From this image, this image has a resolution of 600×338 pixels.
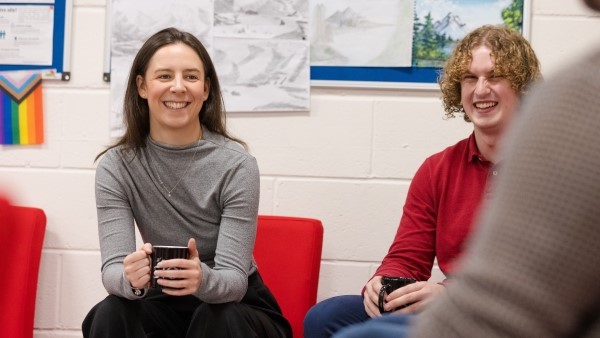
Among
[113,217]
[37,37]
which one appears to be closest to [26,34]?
[37,37]

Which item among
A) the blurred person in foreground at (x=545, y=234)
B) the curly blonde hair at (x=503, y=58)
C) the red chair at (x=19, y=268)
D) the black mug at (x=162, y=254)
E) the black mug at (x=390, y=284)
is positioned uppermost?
the curly blonde hair at (x=503, y=58)

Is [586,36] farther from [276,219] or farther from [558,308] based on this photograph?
[558,308]

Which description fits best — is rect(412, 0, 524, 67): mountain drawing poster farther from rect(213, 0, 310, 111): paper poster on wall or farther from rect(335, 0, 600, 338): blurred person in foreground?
rect(335, 0, 600, 338): blurred person in foreground

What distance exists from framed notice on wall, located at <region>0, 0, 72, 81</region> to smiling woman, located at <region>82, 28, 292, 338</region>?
565 millimetres

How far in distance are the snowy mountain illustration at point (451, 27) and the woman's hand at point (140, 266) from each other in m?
1.22

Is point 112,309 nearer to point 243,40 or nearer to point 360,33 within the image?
point 243,40

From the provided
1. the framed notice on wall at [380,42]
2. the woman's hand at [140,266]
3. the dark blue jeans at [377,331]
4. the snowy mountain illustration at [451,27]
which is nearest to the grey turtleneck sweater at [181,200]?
the woman's hand at [140,266]

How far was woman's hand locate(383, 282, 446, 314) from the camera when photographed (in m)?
1.65

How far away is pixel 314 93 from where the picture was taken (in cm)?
239

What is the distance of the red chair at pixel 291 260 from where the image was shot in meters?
2.13

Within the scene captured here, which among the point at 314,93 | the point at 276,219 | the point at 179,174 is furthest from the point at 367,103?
the point at 179,174

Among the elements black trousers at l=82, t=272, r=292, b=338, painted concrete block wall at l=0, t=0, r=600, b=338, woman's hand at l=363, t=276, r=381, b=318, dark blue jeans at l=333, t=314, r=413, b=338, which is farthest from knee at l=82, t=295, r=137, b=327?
dark blue jeans at l=333, t=314, r=413, b=338

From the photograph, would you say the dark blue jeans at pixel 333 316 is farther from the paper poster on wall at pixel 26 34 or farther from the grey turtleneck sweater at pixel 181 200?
the paper poster on wall at pixel 26 34

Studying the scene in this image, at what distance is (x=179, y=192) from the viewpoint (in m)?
1.95
